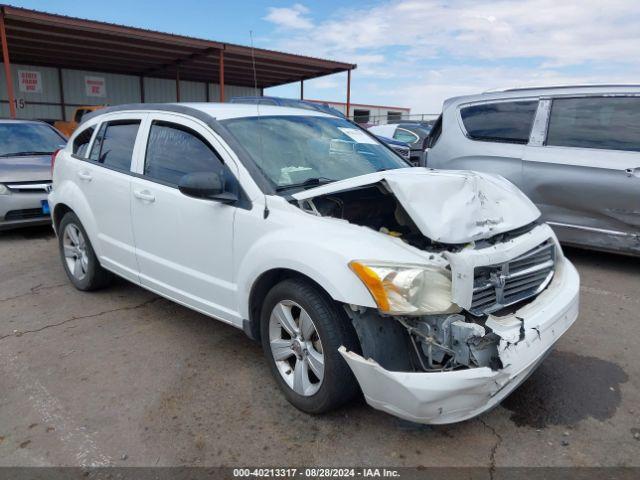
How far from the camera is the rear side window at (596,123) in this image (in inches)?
191

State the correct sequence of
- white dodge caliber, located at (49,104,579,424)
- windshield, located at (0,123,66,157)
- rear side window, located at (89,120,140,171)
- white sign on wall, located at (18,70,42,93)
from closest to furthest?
white dodge caliber, located at (49,104,579,424)
rear side window, located at (89,120,140,171)
windshield, located at (0,123,66,157)
white sign on wall, located at (18,70,42,93)

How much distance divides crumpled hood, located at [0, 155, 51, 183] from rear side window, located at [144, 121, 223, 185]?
12.9ft

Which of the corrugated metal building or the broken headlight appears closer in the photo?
the broken headlight

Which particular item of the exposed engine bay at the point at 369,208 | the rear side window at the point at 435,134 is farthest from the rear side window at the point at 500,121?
the exposed engine bay at the point at 369,208

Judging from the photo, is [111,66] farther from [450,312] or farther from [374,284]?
[450,312]

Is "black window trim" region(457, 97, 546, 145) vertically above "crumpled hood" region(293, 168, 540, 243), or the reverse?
"black window trim" region(457, 97, 546, 145)

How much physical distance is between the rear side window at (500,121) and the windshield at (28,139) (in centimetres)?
618

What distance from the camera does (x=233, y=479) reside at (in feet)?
7.34

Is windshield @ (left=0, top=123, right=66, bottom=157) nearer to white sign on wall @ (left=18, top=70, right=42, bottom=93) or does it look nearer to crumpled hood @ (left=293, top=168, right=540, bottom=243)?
crumpled hood @ (left=293, top=168, right=540, bottom=243)

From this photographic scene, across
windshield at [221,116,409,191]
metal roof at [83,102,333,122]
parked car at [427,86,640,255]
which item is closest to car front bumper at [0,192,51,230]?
metal roof at [83,102,333,122]

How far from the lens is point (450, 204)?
262 centimetres

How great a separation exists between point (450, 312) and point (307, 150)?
1.61m

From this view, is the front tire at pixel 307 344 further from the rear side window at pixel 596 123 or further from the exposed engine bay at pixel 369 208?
the rear side window at pixel 596 123

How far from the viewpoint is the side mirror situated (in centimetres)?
284
